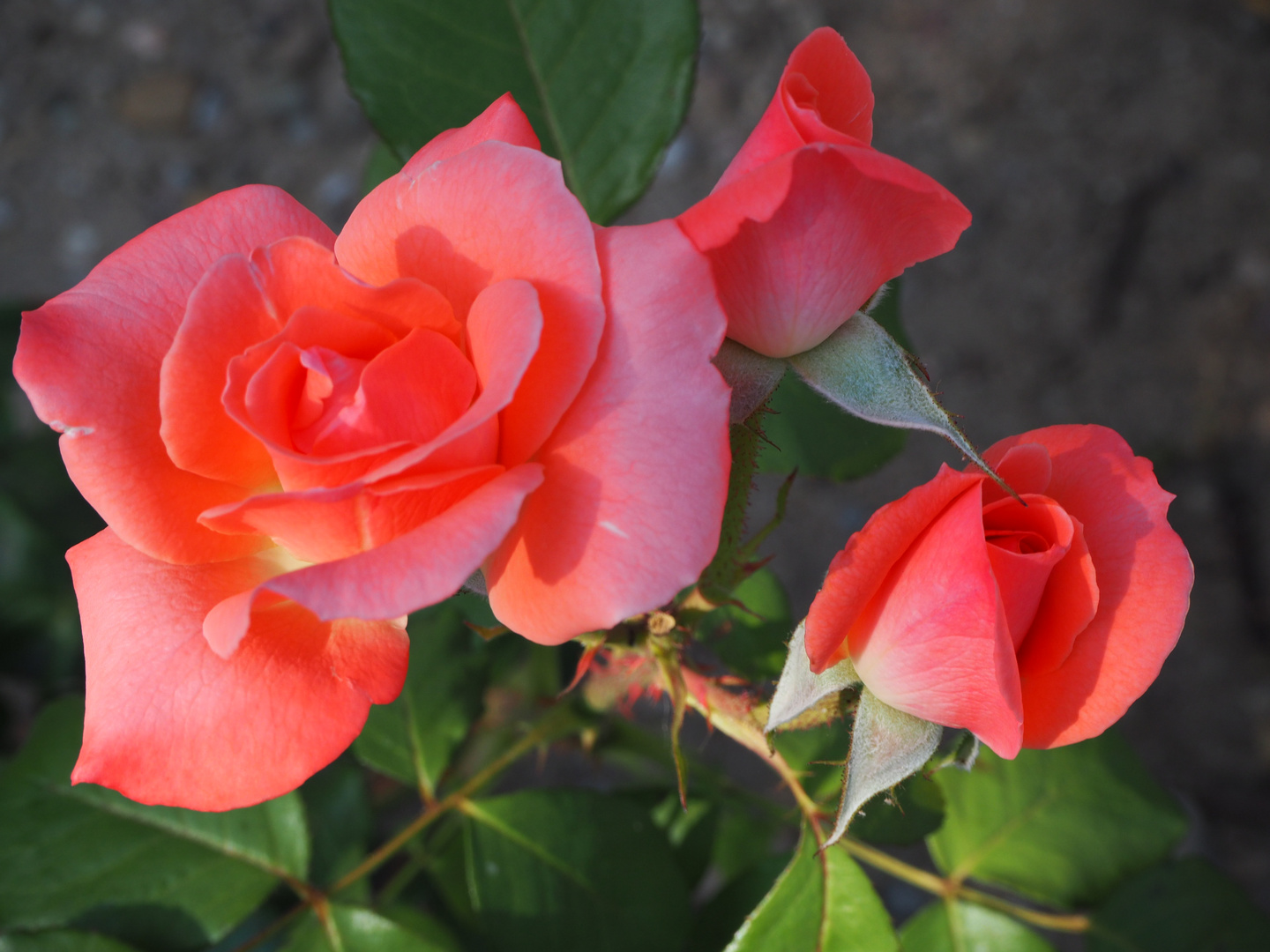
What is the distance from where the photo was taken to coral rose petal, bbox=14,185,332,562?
0.51m

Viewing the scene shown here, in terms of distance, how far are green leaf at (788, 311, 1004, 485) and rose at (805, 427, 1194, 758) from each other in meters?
0.03

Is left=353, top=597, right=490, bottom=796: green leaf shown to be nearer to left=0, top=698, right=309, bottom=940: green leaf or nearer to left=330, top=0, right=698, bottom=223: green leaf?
left=0, top=698, right=309, bottom=940: green leaf

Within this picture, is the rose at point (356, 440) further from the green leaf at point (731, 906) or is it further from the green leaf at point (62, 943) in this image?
the green leaf at point (731, 906)

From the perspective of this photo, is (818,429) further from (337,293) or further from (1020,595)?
(337,293)

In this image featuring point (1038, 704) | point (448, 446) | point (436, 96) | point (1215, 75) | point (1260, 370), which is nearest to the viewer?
point (448, 446)

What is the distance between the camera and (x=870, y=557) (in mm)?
539

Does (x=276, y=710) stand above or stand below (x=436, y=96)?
below

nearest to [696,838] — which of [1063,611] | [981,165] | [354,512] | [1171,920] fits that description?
[1171,920]

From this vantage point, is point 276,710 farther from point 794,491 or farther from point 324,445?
point 794,491

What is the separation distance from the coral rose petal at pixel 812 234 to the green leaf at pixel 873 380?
12 mm

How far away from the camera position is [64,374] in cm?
51

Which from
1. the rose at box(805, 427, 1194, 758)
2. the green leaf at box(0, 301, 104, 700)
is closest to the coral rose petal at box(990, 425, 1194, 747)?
the rose at box(805, 427, 1194, 758)

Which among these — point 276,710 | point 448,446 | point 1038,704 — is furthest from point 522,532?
point 1038,704

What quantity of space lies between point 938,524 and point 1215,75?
2293mm
